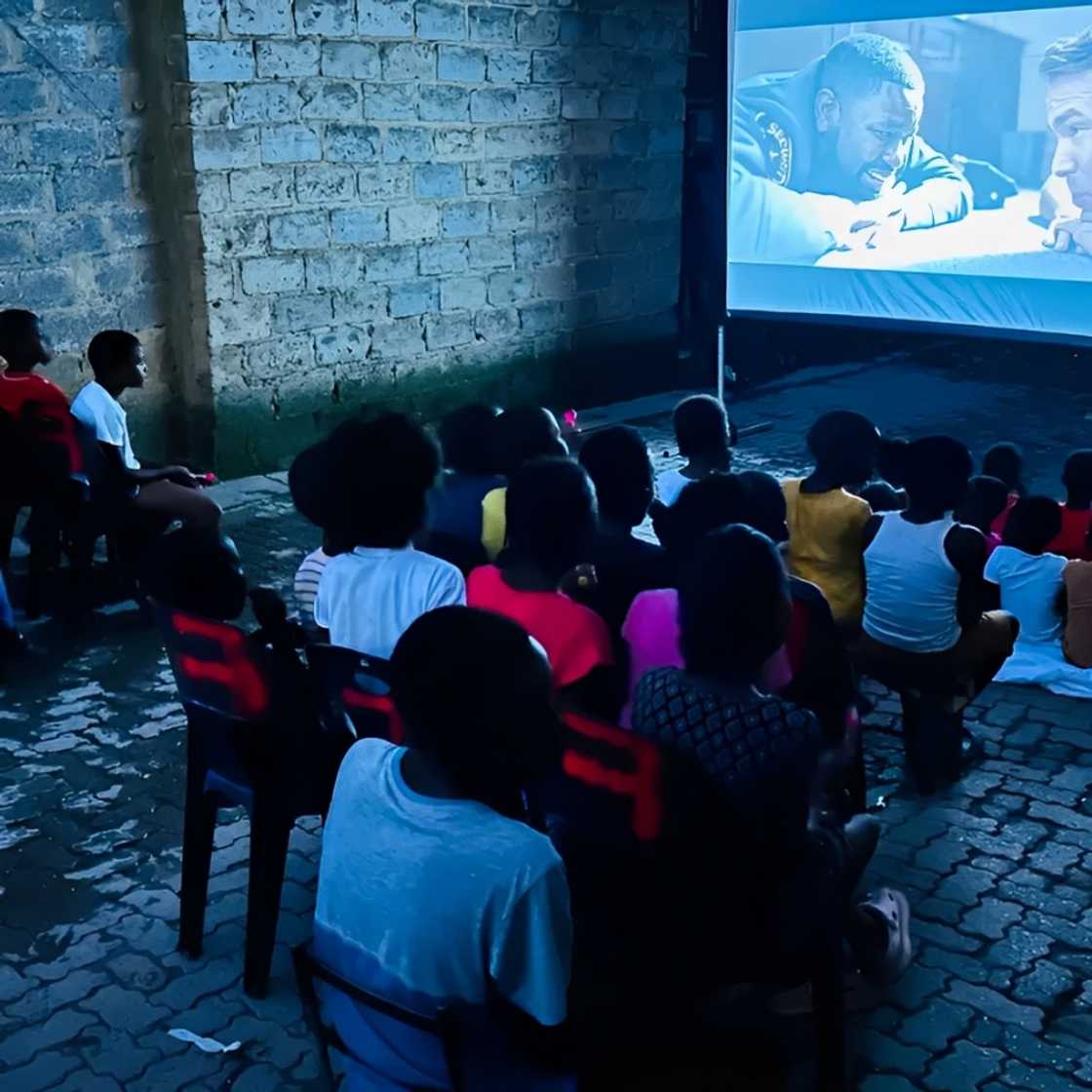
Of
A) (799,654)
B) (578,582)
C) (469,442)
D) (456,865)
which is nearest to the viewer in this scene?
(456,865)

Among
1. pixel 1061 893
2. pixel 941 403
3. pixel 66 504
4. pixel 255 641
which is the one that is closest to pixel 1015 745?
pixel 1061 893

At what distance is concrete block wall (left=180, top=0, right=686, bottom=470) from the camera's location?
7766mm

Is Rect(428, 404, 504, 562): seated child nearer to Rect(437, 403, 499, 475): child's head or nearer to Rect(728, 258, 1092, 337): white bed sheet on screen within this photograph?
Rect(437, 403, 499, 475): child's head

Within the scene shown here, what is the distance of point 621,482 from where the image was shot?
3801mm

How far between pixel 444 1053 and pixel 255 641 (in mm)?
1281

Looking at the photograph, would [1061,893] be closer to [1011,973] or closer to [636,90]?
[1011,973]

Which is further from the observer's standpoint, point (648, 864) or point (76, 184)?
point (76, 184)

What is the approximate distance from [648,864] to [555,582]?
0.82 meters

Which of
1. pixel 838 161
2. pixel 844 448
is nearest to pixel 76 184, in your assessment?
pixel 838 161

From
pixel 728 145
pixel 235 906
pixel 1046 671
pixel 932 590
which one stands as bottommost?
pixel 235 906

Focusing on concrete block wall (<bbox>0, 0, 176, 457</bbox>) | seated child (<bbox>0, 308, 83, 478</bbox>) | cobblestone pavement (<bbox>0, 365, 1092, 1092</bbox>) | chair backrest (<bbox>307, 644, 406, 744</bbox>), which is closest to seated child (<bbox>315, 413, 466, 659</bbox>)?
chair backrest (<bbox>307, 644, 406, 744</bbox>)

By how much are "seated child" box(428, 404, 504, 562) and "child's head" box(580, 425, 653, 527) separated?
2.22 feet

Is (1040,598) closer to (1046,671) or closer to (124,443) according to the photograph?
(1046,671)

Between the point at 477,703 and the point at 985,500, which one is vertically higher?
the point at 477,703
